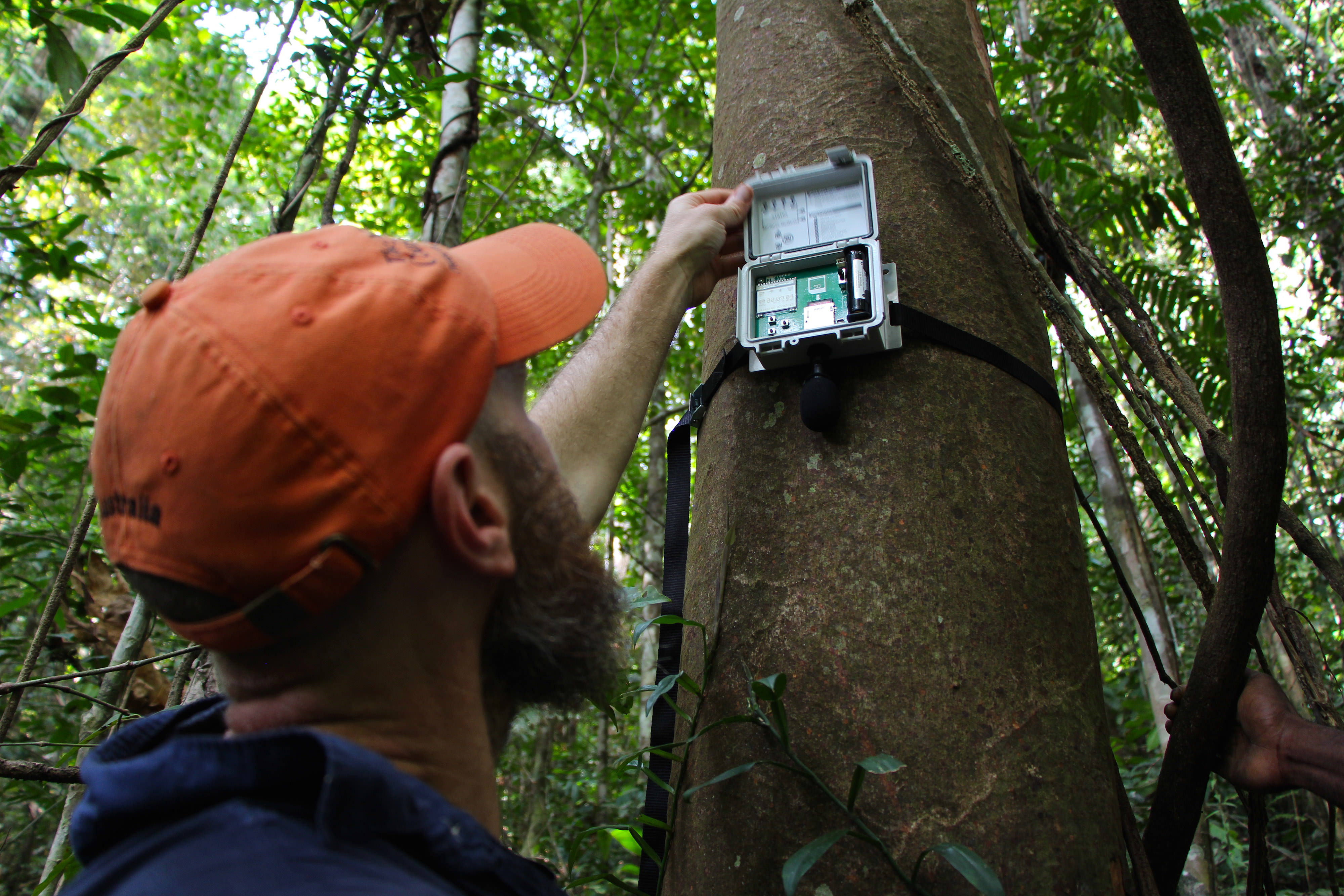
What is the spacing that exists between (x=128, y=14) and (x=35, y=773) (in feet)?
6.49

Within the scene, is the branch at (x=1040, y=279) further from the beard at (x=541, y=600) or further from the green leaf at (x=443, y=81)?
the green leaf at (x=443, y=81)

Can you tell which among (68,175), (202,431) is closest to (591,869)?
(68,175)

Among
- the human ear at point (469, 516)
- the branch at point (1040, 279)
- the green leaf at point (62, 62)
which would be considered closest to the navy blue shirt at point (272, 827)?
the human ear at point (469, 516)

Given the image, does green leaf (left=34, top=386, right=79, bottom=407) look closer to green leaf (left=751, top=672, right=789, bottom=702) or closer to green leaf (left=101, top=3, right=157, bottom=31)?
green leaf (left=101, top=3, right=157, bottom=31)

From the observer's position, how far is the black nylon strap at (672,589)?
1.22 metres

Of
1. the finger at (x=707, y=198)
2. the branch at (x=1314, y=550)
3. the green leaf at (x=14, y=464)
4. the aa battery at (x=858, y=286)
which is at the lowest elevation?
the branch at (x=1314, y=550)

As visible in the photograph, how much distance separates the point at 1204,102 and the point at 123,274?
18.1 metres

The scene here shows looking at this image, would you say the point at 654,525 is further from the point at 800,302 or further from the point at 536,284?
the point at 536,284

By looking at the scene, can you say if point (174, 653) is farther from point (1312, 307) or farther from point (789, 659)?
point (1312, 307)

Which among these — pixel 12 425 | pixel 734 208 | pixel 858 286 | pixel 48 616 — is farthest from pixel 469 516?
pixel 12 425

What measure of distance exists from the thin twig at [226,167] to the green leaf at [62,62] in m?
0.80

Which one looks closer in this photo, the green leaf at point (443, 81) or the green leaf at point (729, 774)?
the green leaf at point (729, 774)

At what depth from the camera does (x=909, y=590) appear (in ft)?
3.55

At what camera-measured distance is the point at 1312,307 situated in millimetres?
5426
